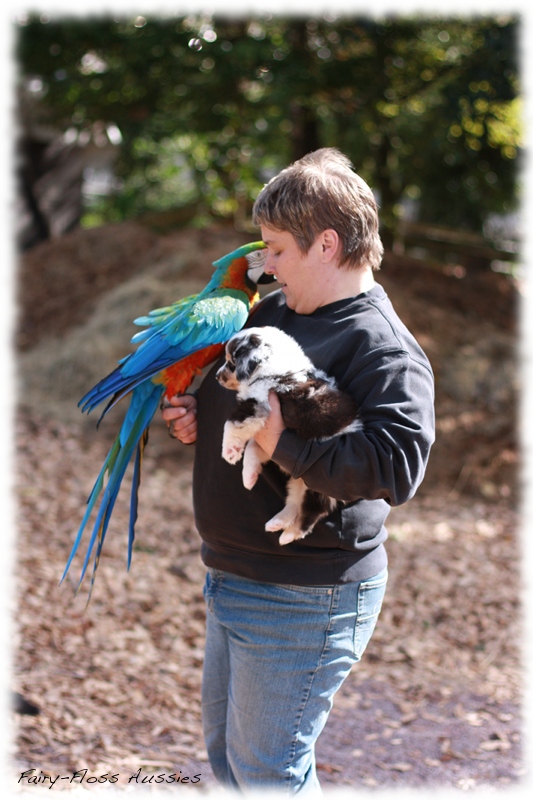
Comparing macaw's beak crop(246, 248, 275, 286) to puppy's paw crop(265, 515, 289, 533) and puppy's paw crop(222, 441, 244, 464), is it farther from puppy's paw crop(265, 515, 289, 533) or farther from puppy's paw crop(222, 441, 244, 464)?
puppy's paw crop(265, 515, 289, 533)

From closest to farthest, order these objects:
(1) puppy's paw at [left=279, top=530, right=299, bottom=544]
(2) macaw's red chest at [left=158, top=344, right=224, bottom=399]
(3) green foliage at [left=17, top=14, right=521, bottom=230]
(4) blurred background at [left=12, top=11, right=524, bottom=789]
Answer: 1. (1) puppy's paw at [left=279, top=530, right=299, bottom=544]
2. (2) macaw's red chest at [left=158, top=344, right=224, bottom=399]
3. (4) blurred background at [left=12, top=11, right=524, bottom=789]
4. (3) green foliage at [left=17, top=14, right=521, bottom=230]

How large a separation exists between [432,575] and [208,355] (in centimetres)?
260

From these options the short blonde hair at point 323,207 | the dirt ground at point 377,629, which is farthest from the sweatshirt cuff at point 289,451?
the dirt ground at point 377,629

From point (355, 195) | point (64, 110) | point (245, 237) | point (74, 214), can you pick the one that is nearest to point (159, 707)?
point (355, 195)

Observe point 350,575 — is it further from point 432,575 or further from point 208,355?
point 432,575

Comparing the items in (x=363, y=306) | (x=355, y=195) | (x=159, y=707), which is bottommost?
(x=159, y=707)

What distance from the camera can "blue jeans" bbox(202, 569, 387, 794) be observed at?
1734 millimetres

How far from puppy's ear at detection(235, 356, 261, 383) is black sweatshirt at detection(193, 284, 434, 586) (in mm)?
136

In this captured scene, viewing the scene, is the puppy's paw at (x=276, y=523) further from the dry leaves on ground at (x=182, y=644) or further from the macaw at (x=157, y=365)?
the dry leaves on ground at (x=182, y=644)

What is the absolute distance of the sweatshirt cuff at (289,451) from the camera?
1.60 metres

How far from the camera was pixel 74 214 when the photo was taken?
10773mm

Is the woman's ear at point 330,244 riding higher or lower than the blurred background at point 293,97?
higher

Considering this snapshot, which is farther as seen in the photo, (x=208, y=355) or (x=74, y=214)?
(x=74, y=214)

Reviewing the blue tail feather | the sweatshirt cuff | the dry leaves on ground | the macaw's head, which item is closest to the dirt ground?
the dry leaves on ground
